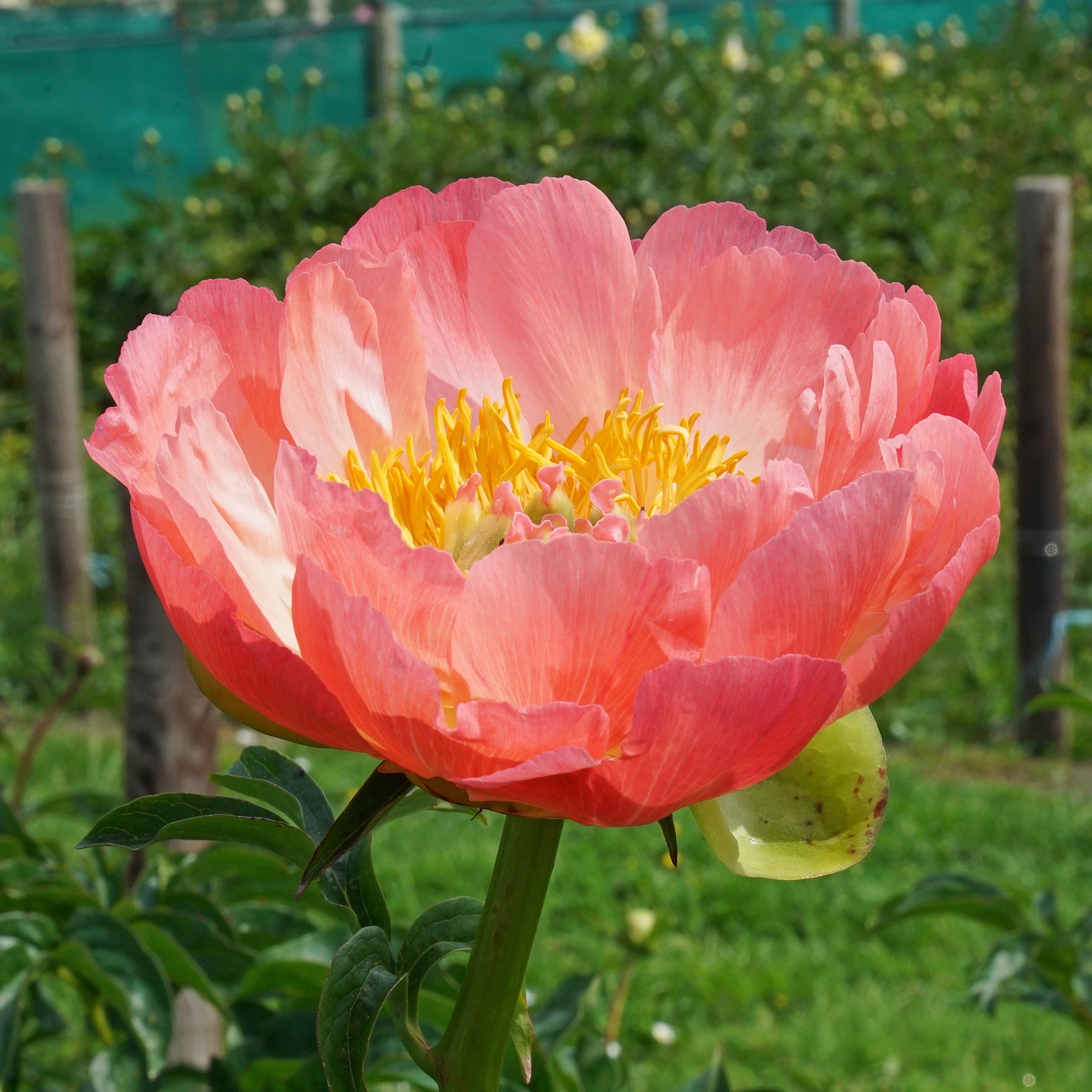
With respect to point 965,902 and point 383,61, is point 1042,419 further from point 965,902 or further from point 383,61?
point 383,61

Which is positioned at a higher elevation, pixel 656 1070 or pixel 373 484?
pixel 373 484

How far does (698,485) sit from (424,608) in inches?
6.9

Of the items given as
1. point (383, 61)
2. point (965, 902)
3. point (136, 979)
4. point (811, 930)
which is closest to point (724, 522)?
point (136, 979)

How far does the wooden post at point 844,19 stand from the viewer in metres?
7.92

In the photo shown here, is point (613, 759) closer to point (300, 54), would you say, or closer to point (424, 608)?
point (424, 608)

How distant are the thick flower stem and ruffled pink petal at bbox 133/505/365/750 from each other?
0.24 feet

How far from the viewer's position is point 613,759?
44 cm

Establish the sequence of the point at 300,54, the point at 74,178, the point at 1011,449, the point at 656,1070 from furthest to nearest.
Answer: the point at 300,54 → the point at 74,178 → the point at 1011,449 → the point at 656,1070

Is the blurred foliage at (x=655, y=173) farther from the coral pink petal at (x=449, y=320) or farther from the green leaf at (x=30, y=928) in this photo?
the coral pink petal at (x=449, y=320)

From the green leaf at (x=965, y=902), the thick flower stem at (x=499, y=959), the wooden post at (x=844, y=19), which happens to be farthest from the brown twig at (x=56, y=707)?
the wooden post at (x=844, y=19)

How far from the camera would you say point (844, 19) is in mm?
7949

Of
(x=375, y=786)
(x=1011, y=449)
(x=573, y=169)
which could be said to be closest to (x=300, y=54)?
(x=573, y=169)

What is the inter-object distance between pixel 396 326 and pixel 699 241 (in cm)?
13

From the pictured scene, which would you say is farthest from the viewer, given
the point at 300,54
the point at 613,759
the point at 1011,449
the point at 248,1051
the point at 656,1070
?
the point at 300,54
